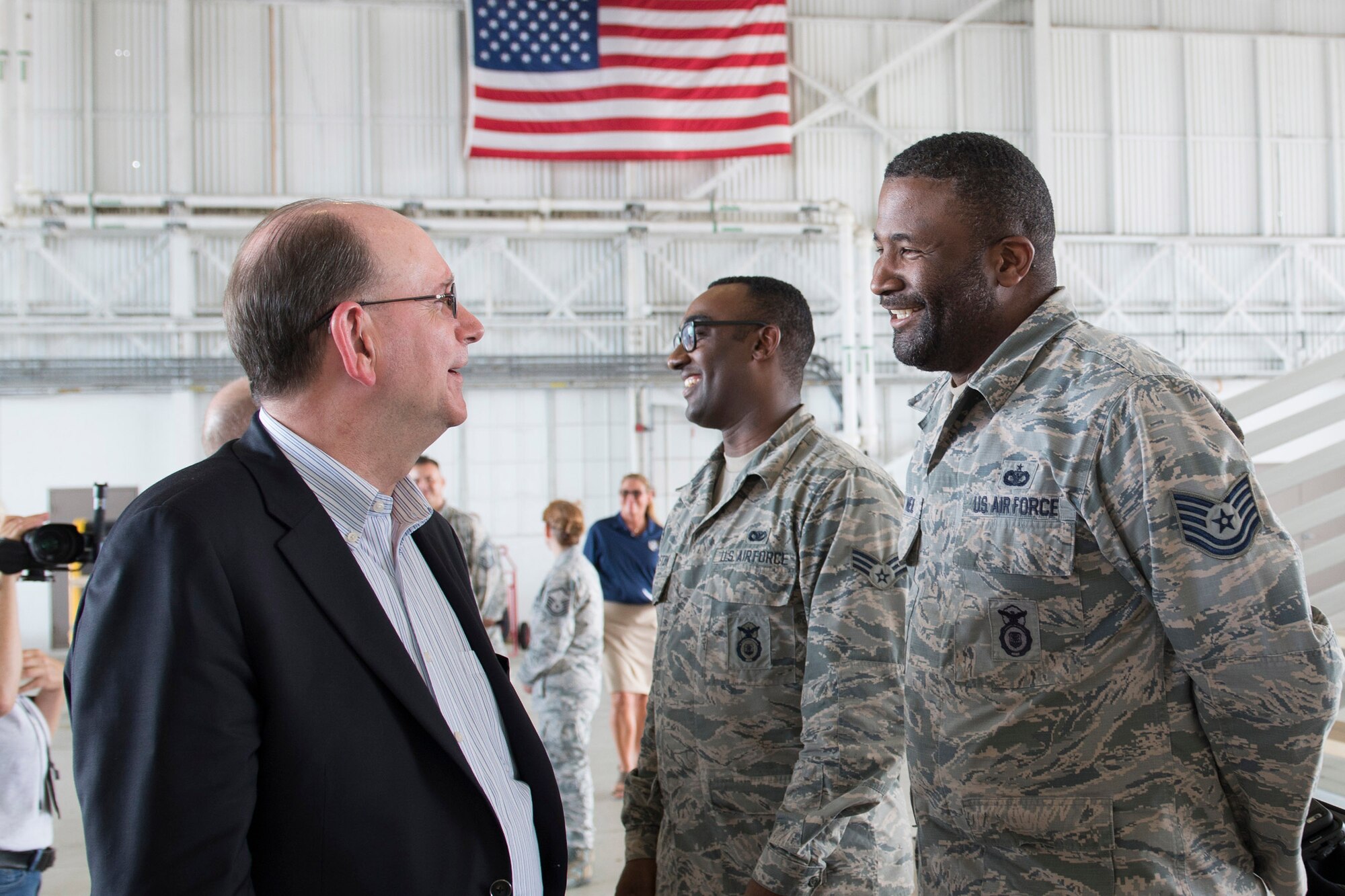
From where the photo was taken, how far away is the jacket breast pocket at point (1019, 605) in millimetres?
1515

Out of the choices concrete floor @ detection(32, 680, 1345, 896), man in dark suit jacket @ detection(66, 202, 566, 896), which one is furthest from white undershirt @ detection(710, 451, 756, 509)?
concrete floor @ detection(32, 680, 1345, 896)

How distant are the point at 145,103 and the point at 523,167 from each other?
15.2 ft

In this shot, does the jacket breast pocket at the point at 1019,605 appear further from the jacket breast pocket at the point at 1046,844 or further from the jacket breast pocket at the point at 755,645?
the jacket breast pocket at the point at 755,645

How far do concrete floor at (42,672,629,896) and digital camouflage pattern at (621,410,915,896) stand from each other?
1.54m

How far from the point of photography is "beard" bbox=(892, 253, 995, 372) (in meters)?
1.77

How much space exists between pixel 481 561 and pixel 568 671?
866 millimetres

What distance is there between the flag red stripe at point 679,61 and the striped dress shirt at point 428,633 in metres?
10.9

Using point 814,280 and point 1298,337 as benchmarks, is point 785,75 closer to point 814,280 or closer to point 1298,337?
point 814,280

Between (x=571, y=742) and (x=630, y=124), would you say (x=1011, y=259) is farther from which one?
(x=630, y=124)

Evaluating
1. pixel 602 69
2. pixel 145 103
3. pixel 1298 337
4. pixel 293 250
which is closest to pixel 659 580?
pixel 293 250

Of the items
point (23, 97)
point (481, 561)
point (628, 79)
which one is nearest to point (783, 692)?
point (481, 561)

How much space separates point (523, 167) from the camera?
1225 cm

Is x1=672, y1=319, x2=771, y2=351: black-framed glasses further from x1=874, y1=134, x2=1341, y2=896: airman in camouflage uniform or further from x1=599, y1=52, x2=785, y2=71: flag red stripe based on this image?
x1=599, y1=52, x2=785, y2=71: flag red stripe

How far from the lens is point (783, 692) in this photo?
6.95ft
